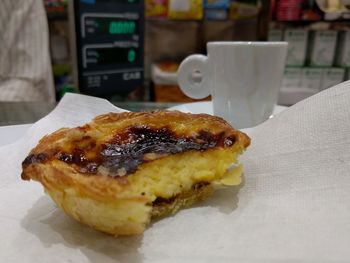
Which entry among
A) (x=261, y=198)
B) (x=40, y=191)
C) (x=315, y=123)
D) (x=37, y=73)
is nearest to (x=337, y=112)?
(x=315, y=123)

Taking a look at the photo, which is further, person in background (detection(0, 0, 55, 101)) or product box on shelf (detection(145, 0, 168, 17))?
product box on shelf (detection(145, 0, 168, 17))

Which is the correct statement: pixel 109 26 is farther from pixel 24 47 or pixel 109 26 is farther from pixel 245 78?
pixel 245 78

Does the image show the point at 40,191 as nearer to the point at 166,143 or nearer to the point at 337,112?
the point at 166,143

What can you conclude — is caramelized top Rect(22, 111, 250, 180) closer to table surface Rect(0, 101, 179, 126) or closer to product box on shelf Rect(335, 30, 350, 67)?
table surface Rect(0, 101, 179, 126)

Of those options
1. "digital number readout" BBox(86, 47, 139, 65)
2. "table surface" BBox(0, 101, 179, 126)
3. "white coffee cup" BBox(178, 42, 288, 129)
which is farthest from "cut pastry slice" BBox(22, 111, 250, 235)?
"digital number readout" BBox(86, 47, 139, 65)

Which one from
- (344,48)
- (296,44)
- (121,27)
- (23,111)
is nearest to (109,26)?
(121,27)
